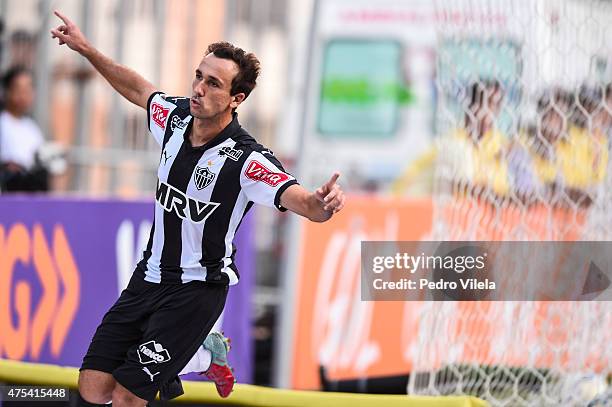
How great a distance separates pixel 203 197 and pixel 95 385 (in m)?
1.01

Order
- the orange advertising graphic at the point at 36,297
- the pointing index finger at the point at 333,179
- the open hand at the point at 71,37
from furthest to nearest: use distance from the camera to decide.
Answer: the orange advertising graphic at the point at 36,297, the open hand at the point at 71,37, the pointing index finger at the point at 333,179

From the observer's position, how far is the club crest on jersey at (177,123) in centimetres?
604

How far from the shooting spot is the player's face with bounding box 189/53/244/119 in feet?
19.0

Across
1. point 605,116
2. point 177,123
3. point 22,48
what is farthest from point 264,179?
point 22,48

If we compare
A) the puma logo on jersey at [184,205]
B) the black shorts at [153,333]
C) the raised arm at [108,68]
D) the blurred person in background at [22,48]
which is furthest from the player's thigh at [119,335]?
the blurred person in background at [22,48]

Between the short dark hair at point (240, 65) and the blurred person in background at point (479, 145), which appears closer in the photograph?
the short dark hair at point (240, 65)

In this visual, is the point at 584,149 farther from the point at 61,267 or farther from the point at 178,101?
the point at 61,267

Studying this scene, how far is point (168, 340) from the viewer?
5.95 meters

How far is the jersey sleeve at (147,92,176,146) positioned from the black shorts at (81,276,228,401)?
0.71 metres

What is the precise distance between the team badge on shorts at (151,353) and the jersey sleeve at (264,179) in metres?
0.79

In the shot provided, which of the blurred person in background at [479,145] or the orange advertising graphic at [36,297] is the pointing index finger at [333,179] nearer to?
the blurred person in background at [479,145]

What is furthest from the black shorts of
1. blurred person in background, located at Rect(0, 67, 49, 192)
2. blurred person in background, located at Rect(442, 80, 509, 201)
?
blurred person in background, located at Rect(0, 67, 49, 192)

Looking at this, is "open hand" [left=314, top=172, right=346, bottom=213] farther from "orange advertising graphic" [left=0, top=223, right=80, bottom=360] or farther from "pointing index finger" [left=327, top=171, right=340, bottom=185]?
"orange advertising graphic" [left=0, top=223, right=80, bottom=360]

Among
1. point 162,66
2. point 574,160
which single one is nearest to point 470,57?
point 574,160
